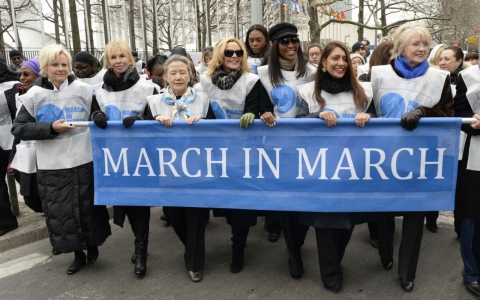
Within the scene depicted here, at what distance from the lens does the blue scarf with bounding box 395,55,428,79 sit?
343 cm

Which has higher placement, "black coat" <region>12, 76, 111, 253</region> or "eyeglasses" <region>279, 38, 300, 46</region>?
"eyeglasses" <region>279, 38, 300, 46</region>

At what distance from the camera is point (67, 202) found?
3.92m

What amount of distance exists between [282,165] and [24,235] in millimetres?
3151

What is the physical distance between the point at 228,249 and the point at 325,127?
1779 mm

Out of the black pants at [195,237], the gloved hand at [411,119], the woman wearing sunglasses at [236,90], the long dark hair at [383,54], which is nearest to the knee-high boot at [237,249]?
the woman wearing sunglasses at [236,90]

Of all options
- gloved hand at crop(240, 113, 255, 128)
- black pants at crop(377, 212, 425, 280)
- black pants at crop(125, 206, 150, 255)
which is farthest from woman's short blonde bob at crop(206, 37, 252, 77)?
black pants at crop(377, 212, 425, 280)

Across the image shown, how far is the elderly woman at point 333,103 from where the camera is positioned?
346 cm

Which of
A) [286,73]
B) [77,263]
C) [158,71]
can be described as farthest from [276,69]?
[77,263]

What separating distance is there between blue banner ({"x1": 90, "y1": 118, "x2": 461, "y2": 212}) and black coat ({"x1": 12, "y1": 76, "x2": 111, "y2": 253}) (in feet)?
0.64

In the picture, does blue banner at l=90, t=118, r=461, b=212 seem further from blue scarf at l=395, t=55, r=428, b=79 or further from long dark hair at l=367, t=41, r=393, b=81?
long dark hair at l=367, t=41, r=393, b=81

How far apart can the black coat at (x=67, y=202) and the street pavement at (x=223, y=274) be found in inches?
13.9

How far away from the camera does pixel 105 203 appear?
3.82 metres

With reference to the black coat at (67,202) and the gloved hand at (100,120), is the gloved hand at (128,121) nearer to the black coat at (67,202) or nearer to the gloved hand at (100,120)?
the gloved hand at (100,120)

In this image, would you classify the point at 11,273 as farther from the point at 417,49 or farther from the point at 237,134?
the point at 417,49
